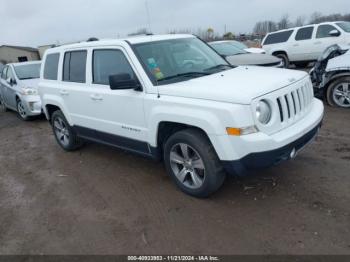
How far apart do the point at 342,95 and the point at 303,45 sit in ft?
23.2

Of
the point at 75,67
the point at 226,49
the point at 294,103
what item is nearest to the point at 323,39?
the point at 226,49

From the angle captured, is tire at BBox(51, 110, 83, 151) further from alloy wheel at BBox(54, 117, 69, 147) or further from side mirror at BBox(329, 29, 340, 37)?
side mirror at BBox(329, 29, 340, 37)

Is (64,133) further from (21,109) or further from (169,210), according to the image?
(21,109)

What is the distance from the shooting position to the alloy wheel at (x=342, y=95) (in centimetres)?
699

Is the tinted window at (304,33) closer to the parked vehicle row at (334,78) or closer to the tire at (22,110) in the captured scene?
the parked vehicle row at (334,78)

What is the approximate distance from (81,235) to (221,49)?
8.97 metres

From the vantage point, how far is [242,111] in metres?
3.15

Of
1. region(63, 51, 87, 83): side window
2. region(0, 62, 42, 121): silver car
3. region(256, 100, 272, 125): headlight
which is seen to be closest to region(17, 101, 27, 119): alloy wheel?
region(0, 62, 42, 121): silver car

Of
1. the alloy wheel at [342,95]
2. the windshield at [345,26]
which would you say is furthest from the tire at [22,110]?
the windshield at [345,26]

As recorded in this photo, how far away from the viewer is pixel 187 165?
3.89 metres

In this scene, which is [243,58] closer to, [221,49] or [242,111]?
[221,49]

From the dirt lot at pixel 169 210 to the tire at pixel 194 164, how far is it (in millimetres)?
191

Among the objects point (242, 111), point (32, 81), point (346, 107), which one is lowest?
point (346, 107)

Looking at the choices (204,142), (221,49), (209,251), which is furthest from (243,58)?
(209,251)
